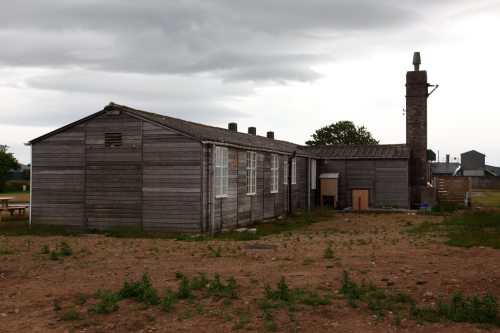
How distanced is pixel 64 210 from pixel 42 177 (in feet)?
5.35

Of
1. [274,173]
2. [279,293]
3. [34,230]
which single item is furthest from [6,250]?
[274,173]

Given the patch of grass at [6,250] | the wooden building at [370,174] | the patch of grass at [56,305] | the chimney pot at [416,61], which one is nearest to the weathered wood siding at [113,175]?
the patch of grass at [6,250]

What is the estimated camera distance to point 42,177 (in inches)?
808

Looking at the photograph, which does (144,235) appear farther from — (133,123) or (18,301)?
(18,301)

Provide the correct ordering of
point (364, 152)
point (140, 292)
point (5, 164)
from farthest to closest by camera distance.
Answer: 1. point (5, 164)
2. point (364, 152)
3. point (140, 292)

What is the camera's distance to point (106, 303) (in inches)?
326

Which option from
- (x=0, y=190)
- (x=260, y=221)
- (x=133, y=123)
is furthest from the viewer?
(x=0, y=190)

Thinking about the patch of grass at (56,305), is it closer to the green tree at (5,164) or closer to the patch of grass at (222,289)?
the patch of grass at (222,289)

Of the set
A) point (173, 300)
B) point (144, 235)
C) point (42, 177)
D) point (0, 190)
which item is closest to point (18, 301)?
point (173, 300)

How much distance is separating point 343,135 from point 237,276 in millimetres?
53164

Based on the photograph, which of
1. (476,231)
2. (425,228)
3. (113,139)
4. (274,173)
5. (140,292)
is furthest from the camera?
(274,173)

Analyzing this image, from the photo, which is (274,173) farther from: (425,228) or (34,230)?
(34,230)

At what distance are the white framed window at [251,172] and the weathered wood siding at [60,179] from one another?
6.78m

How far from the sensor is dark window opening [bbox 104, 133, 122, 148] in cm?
1955
